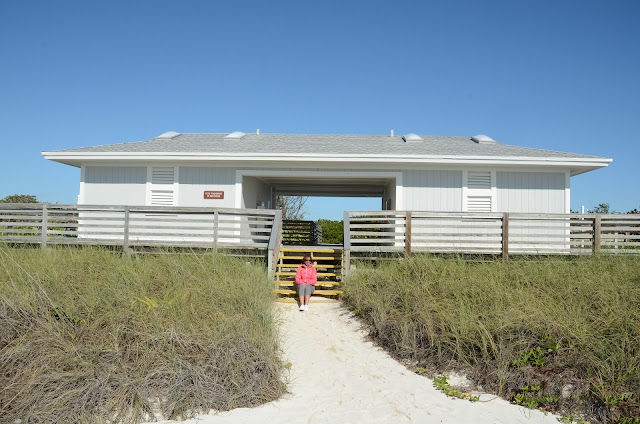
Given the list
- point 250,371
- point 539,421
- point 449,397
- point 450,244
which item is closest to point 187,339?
point 250,371

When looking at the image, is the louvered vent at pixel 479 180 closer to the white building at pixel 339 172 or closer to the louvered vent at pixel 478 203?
the white building at pixel 339 172

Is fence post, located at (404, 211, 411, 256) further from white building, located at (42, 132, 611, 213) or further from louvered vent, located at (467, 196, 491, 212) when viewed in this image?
louvered vent, located at (467, 196, 491, 212)

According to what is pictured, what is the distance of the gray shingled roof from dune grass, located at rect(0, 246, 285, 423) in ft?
22.2

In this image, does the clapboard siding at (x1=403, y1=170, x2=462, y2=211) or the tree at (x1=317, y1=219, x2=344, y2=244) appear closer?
the clapboard siding at (x1=403, y1=170, x2=462, y2=211)

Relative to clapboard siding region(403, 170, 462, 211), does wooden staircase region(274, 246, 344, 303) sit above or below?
below

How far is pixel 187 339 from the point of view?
20.5ft

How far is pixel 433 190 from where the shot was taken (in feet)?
46.3

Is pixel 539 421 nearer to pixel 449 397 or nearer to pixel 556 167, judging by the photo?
pixel 449 397

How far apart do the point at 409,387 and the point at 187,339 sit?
2939 mm

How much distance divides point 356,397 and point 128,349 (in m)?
2.88

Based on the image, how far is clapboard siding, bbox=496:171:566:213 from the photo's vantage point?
45.6 feet

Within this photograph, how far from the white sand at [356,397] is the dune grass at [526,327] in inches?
14.9

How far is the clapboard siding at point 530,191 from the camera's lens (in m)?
13.9

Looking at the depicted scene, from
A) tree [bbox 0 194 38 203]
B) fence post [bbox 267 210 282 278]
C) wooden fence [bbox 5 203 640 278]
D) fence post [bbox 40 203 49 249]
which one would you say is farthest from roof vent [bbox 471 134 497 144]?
tree [bbox 0 194 38 203]
